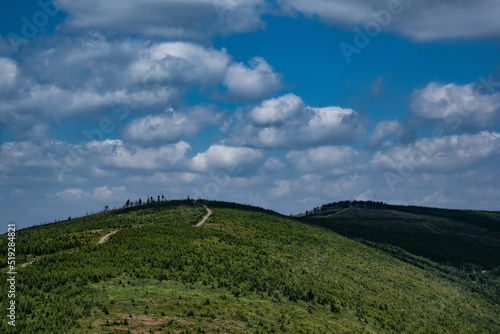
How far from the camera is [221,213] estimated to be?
98062 mm

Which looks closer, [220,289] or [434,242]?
[220,289]

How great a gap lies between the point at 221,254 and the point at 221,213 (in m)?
43.4

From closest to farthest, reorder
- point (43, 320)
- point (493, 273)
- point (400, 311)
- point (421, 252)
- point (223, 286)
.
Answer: point (43, 320), point (223, 286), point (400, 311), point (493, 273), point (421, 252)

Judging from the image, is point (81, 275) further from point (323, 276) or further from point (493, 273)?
point (493, 273)

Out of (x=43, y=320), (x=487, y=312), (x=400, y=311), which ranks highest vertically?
(x=43, y=320)

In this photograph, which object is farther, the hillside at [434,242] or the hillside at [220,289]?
the hillside at [434,242]

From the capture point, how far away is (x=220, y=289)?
41.3m

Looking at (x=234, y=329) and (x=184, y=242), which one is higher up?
(x=184, y=242)

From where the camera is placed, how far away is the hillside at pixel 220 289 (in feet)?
101

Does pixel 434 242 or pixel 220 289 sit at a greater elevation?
pixel 220 289

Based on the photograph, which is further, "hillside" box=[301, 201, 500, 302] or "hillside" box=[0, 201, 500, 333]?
"hillside" box=[301, 201, 500, 302]

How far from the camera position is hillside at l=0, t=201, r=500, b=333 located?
101 ft

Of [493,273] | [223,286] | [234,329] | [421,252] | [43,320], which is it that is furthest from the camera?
[421,252]

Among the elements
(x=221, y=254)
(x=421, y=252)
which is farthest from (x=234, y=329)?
(x=421, y=252)
